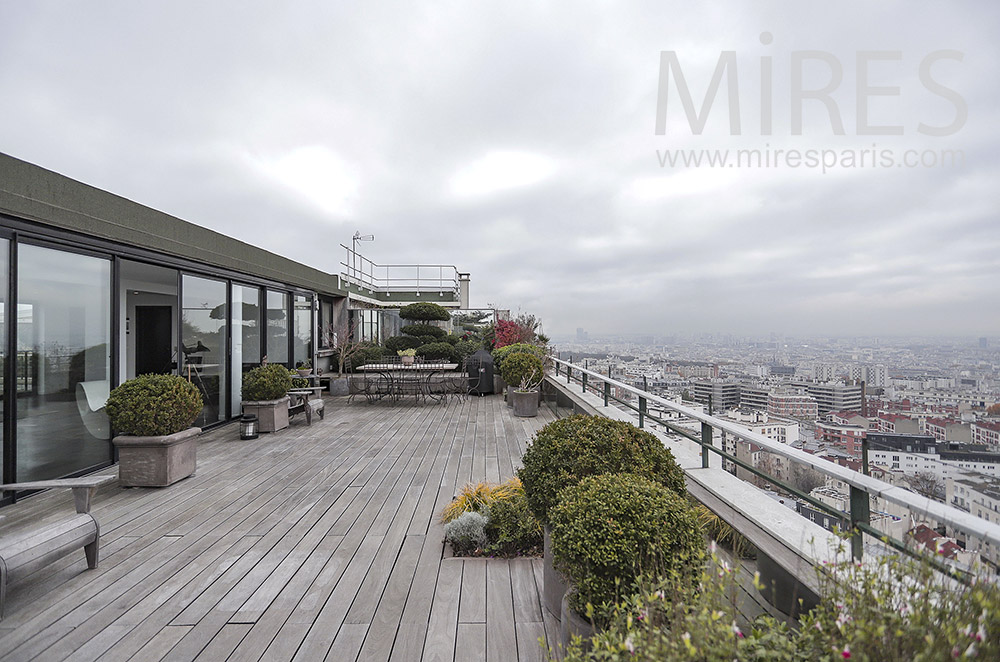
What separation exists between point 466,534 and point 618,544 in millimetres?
1595

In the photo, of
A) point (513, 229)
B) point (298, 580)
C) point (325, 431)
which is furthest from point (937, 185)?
point (513, 229)

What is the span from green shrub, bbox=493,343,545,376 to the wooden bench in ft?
21.0

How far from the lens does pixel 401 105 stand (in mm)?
9227

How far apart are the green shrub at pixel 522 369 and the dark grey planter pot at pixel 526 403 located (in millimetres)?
322

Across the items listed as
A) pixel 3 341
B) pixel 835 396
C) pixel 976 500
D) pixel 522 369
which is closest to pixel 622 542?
pixel 976 500

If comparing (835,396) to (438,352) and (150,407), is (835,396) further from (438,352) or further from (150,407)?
(438,352)

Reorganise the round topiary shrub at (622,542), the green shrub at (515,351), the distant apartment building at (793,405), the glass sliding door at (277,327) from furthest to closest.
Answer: the green shrub at (515,351)
the glass sliding door at (277,327)
the distant apartment building at (793,405)
the round topiary shrub at (622,542)

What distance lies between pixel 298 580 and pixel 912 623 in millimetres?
2690

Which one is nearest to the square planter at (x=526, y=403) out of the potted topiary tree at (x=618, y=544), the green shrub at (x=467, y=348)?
the green shrub at (x=467, y=348)

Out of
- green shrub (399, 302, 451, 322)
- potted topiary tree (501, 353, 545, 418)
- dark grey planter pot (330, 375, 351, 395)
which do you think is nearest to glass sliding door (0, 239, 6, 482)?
potted topiary tree (501, 353, 545, 418)

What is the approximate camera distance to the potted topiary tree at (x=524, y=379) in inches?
311

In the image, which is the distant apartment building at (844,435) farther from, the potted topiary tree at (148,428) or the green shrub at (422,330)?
the green shrub at (422,330)

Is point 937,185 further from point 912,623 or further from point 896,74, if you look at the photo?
point 912,623

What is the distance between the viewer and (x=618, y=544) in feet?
5.13
